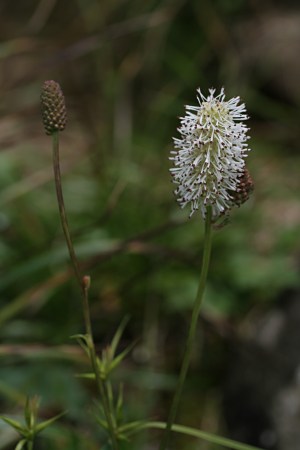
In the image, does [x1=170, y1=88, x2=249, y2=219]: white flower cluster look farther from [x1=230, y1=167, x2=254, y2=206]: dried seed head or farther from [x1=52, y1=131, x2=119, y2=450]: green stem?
[x1=52, y1=131, x2=119, y2=450]: green stem

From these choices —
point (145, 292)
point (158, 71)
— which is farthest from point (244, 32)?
point (145, 292)

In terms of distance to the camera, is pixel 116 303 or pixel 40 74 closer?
pixel 116 303

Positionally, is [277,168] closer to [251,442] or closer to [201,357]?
[201,357]

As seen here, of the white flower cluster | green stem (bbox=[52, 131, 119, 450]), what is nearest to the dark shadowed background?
green stem (bbox=[52, 131, 119, 450])

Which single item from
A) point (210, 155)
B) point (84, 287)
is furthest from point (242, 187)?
point (84, 287)

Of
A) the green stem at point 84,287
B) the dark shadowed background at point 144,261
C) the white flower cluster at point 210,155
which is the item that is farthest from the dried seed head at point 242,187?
the dark shadowed background at point 144,261

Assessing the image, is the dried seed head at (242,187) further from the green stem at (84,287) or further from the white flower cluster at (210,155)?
the green stem at (84,287)

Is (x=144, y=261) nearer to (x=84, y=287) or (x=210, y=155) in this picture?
A: (x=84, y=287)
